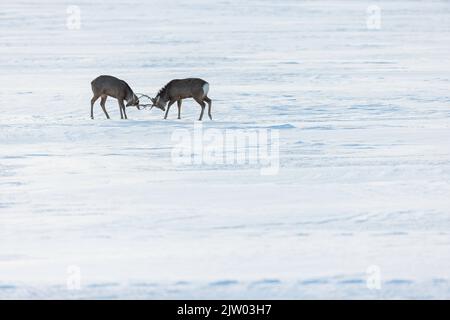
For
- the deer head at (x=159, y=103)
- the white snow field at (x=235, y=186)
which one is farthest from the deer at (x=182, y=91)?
the white snow field at (x=235, y=186)

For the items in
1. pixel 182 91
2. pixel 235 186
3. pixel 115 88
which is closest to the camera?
pixel 235 186

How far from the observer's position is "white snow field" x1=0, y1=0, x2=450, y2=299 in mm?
7141

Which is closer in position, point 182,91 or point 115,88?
point 115,88

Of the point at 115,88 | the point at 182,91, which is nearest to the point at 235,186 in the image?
the point at 182,91

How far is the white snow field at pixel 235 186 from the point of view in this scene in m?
7.14

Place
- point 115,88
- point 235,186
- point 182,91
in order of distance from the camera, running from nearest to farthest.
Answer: point 235,186
point 115,88
point 182,91

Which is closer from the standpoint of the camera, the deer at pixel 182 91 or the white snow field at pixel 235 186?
the white snow field at pixel 235 186

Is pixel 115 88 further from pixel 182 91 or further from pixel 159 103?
pixel 182 91

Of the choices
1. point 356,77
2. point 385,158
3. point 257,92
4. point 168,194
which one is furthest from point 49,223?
point 356,77

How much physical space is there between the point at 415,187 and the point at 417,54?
A: 17.8 metres

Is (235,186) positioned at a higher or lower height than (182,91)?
lower

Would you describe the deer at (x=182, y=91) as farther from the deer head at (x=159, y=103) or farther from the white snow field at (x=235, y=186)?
the white snow field at (x=235, y=186)

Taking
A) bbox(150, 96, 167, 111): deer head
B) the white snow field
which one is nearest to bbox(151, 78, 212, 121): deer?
bbox(150, 96, 167, 111): deer head

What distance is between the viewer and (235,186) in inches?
415
